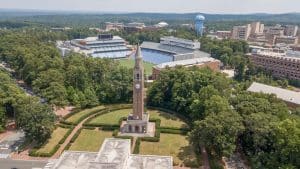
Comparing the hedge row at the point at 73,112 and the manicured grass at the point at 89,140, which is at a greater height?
the hedge row at the point at 73,112

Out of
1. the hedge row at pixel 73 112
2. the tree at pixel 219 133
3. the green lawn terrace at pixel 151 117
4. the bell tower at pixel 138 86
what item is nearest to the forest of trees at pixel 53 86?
the hedge row at pixel 73 112

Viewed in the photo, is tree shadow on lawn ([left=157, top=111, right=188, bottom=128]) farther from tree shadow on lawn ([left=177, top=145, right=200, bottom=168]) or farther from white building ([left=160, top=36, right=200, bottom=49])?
white building ([left=160, top=36, right=200, bottom=49])

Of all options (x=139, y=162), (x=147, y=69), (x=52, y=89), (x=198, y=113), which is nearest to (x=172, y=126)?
(x=198, y=113)

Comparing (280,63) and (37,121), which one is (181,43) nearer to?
(280,63)

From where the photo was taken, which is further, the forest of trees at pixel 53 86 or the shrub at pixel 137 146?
the forest of trees at pixel 53 86

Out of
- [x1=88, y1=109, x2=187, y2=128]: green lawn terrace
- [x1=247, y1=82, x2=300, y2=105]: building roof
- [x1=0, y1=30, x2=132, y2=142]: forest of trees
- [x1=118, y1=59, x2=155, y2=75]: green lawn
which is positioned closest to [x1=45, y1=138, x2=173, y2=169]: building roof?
[x1=0, y1=30, x2=132, y2=142]: forest of trees

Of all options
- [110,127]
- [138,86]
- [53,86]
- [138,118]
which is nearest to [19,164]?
[110,127]

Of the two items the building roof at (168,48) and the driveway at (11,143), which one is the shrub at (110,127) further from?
the building roof at (168,48)
